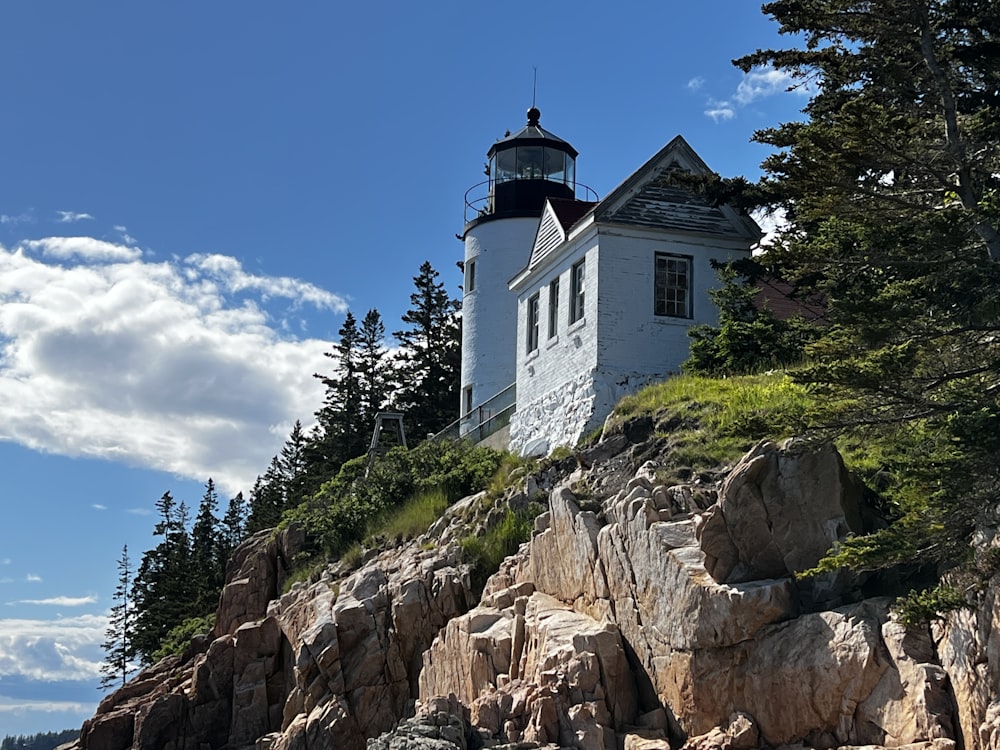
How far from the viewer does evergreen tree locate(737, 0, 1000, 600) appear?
537 inches

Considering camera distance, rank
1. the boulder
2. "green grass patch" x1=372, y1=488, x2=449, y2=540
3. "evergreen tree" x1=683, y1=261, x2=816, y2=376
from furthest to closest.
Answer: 1. "green grass patch" x1=372, y1=488, x2=449, y2=540
2. "evergreen tree" x1=683, y1=261, x2=816, y2=376
3. the boulder

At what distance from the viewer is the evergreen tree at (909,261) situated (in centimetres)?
1365

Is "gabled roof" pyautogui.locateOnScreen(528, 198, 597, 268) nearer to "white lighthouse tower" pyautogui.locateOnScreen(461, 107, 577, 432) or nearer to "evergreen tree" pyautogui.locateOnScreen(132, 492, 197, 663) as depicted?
"white lighthouse tower" pyautogui.locateOnScreen(461, 107, 577, 432)

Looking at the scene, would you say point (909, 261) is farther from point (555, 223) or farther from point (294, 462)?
point (294, 462)

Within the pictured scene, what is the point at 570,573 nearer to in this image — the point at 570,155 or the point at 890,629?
the point at 890,629

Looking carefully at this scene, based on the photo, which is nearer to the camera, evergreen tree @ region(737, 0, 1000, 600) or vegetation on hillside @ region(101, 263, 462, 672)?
evergreen tree @ region(737, 0, 1000, 600)

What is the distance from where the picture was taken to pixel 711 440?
19.9 m

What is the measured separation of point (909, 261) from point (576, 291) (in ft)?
40.0

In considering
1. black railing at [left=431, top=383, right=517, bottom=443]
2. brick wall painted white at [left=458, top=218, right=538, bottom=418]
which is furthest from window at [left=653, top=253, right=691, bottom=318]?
brick wall painted white at [left=458, top=218, right=538, bottom=418]

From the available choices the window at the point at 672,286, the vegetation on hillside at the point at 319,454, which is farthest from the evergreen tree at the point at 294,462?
the window at the point at 672,286

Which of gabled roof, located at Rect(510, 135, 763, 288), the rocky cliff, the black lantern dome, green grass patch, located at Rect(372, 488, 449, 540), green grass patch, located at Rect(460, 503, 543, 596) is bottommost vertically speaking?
the rocky cliff

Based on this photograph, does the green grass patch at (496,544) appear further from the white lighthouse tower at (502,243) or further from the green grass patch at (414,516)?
the white lighthouse tower at (502,243)

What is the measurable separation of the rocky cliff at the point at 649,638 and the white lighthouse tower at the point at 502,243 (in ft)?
36.7

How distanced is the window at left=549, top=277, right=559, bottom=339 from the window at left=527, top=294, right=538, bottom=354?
100 cm
